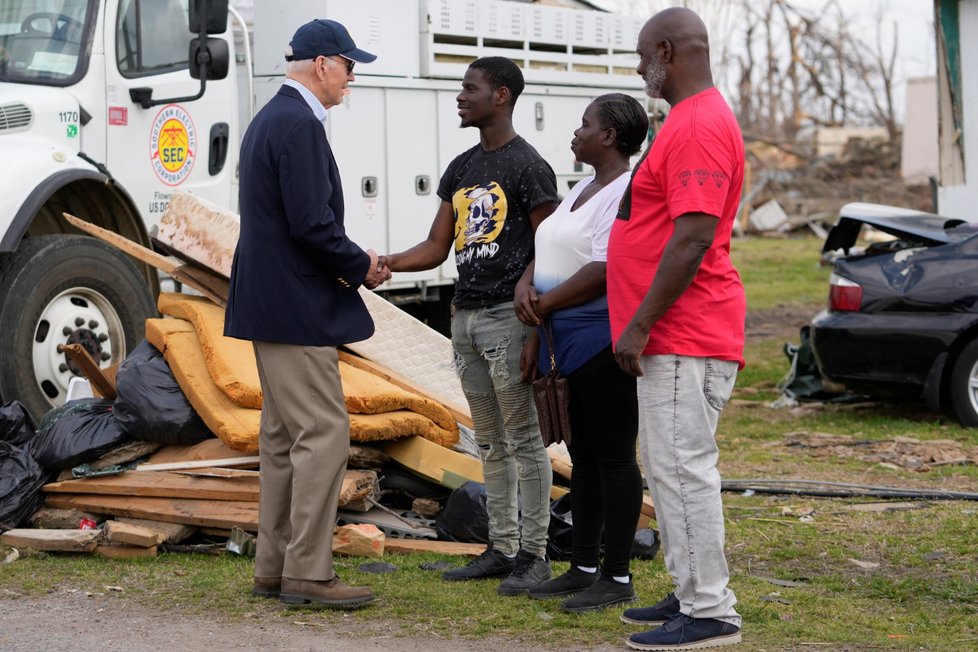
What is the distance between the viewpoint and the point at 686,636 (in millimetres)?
4574

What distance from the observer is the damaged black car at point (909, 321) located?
967 cm

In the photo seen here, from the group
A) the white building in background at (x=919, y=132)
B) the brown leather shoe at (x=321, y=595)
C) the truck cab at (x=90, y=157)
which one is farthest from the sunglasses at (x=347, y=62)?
the white building in background at (x=919, y=132)

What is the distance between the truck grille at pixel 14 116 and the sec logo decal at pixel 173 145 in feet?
3.29

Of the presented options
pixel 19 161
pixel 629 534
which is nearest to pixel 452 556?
pixel 629 534

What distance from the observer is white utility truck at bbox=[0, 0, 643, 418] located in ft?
25.6

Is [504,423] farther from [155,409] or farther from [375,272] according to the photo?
[155,409]

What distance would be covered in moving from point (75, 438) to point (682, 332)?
3.47 meters

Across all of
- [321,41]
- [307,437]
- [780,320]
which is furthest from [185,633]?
[780,320]

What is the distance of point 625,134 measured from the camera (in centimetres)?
528

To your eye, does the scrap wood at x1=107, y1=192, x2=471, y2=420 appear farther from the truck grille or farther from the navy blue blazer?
the navy blue blazer

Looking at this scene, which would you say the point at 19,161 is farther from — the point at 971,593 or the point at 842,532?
the point at 971,593

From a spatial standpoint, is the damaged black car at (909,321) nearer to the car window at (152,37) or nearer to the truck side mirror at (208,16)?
the truck side mirror at (208,16)

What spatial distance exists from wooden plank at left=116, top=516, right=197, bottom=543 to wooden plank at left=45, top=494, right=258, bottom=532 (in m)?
0.02

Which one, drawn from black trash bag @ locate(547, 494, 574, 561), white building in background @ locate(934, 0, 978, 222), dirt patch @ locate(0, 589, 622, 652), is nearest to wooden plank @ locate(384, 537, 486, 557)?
black trash bag @ locate(547, 494, 574, 561)
